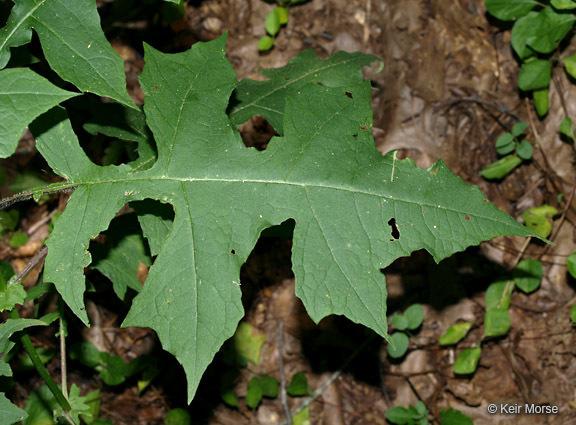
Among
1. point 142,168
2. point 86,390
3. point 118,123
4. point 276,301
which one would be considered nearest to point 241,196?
point 142,168

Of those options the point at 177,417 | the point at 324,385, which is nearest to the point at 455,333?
the point at 324,385

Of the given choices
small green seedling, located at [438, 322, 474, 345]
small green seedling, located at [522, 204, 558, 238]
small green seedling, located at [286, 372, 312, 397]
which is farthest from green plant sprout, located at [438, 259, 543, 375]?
small green seedling, located at [286, 372, 312, 397]

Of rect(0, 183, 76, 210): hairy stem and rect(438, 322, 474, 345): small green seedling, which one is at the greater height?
rect(0, 183, 76, 210): hairy stem

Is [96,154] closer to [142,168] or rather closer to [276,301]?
[142,168]

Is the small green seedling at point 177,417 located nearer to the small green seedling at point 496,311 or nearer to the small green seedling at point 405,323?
the small green seedling at point 405,323

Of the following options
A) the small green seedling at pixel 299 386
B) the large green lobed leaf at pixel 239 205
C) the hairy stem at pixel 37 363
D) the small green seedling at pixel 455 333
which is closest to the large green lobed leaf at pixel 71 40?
the large green lobed leaf at pixel 239 205

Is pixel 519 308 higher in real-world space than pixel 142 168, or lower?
lower

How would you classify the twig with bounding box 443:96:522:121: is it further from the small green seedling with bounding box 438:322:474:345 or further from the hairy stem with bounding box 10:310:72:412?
the hairy stem with bounding box 10:310:72:412
